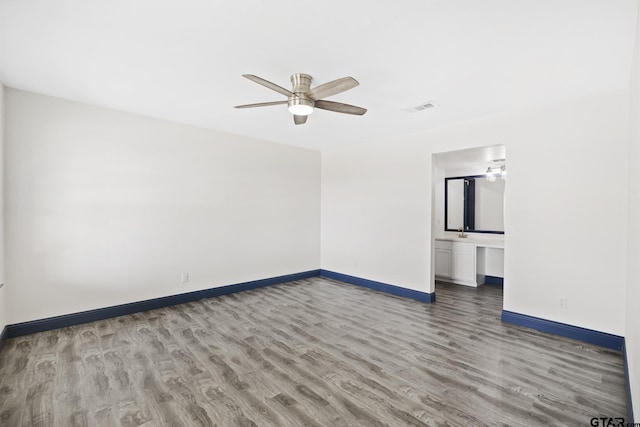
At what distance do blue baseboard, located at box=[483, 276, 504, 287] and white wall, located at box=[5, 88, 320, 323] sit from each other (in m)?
3.85

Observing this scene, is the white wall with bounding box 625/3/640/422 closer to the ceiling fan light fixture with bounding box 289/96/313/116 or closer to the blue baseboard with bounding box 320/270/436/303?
the ceiling fan light fixture with bounding box 289/96/313/116

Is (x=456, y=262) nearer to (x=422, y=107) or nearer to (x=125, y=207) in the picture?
(x=422, y=107)

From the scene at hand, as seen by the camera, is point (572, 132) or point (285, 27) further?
point (572, 132)

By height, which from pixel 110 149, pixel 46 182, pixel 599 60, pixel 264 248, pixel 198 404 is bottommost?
pixel 198 404

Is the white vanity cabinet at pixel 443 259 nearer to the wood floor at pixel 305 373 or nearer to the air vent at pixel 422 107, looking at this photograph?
the wood floor at pixel 305 373

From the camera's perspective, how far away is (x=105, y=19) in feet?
6.48

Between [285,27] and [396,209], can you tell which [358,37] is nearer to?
[285,27]

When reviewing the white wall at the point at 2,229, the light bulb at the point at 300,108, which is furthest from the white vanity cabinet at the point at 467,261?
the white wall at the point at 2,229

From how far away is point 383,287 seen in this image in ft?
16.5

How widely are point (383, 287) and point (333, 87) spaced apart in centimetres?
359

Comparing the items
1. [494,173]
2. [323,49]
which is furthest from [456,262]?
[323,49]

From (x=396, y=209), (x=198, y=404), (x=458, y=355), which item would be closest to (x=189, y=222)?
(x=198, y=404)

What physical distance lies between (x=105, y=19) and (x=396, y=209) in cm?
414

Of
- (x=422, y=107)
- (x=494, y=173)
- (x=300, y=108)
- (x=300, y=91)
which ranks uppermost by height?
(x=422, y=107)
